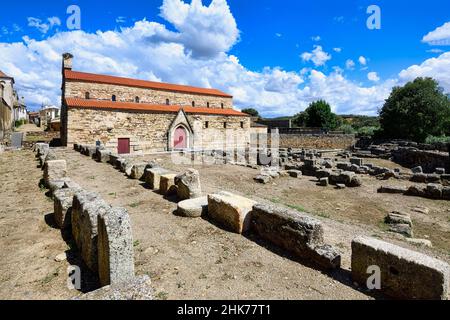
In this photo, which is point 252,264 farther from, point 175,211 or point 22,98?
point 22,98

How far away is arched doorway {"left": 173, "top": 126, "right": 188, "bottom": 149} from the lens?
2756cm

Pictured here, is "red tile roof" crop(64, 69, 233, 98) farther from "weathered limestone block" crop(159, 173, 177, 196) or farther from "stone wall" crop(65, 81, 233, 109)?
"weathered limestone block" crop(159, 173, 177, 196)

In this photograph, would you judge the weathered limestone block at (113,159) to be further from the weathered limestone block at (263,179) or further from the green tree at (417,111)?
the green tree at (417,111)

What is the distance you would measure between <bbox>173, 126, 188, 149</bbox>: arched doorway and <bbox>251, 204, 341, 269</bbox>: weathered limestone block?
76.7 ft

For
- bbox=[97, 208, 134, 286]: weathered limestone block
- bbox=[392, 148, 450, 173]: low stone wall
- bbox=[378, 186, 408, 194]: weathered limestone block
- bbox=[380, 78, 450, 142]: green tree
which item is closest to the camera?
bbox=[97, 208, 134, 286]: weathered limestone block

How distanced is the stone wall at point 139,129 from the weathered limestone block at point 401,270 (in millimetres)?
22095

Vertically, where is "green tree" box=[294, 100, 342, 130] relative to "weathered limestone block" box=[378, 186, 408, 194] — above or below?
above

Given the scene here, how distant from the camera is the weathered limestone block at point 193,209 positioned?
6.26m

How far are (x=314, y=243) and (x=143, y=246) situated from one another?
311 centimetres

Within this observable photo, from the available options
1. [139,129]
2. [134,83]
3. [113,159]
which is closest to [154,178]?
[113,159]

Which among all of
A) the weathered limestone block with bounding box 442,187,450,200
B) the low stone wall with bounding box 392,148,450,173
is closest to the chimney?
the weathered limestone block with bounding box 442,187,450,200

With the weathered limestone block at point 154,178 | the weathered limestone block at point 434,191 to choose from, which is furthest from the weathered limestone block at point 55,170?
the weathered limestone block at point 434,191
